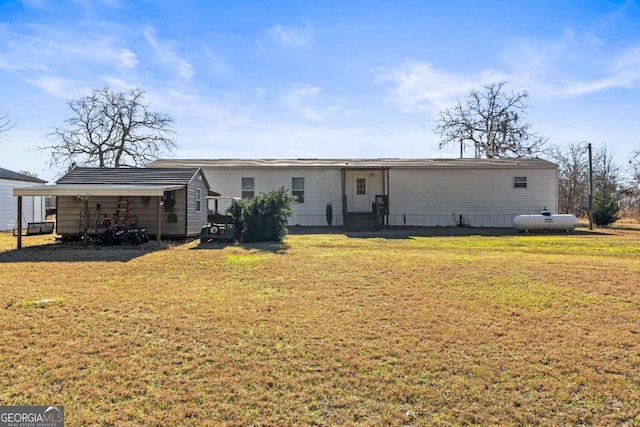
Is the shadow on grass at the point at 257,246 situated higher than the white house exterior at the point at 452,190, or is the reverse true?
the white house exterior at the point at 452,190

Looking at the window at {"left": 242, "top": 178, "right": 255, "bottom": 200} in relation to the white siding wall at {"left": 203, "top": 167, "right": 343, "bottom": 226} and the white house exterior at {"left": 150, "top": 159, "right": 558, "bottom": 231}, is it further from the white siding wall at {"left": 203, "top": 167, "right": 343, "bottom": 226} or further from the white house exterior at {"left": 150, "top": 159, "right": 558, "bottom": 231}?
the white siding wall at {"left": 203, "top": 167, "right": 343, "bottom": 226}

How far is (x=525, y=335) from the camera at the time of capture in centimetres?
477

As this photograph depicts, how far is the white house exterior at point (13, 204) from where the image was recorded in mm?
20047

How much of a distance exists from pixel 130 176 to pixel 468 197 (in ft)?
51.6

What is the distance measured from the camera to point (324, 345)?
4434 millimetres

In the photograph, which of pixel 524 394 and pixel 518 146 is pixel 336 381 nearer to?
pixel 524 394

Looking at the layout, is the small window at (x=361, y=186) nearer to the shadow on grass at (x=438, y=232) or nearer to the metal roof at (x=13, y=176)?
the shadow on grass at (x=438, y=232)

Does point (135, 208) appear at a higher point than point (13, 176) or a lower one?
lower

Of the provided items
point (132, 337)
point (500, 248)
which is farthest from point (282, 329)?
point (500, 248)

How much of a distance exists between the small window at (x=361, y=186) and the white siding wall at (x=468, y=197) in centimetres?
141

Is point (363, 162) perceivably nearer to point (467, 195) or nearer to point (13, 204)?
point (467, 195)

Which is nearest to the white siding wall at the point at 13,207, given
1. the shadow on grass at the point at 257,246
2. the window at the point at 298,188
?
the shadow on grass at the point at 257,246

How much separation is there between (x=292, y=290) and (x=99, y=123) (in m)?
31.2

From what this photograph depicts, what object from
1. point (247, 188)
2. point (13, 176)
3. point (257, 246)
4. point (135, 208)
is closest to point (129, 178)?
point (135, 208)
